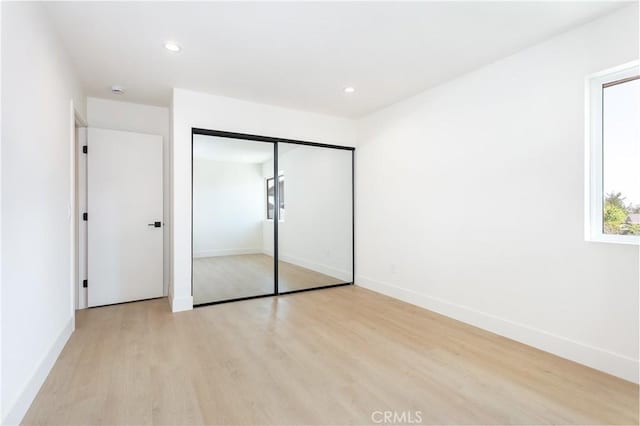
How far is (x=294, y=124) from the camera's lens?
4.36m

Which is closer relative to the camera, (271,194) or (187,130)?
(187,130)

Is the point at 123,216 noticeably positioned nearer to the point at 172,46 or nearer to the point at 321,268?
the point at 172,46

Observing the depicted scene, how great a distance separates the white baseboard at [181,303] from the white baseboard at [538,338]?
99.8 inches

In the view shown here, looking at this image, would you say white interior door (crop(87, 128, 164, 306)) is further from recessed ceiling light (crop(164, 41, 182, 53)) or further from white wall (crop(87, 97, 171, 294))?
recessed ceiling light (crop(164, 41, 182, 53))

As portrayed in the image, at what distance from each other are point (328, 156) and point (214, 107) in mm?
1723

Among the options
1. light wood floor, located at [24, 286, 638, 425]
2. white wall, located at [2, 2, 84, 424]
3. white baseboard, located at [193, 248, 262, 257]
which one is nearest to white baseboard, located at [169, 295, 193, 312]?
light wood floor, located at [24, 286, 638, 425]

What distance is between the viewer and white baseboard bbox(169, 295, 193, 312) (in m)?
3.53

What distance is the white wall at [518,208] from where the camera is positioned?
2258mm

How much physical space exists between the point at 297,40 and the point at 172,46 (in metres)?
1.06

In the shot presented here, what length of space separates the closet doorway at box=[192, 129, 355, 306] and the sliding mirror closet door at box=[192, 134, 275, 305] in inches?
0.5

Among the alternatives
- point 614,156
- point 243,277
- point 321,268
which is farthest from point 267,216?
point 614,156

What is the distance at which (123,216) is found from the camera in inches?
155

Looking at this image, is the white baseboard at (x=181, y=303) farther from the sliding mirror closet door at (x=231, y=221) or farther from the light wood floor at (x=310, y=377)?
the light wood floor at (x=310, y=377)

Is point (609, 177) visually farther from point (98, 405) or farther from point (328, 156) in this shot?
point (98, 405)
